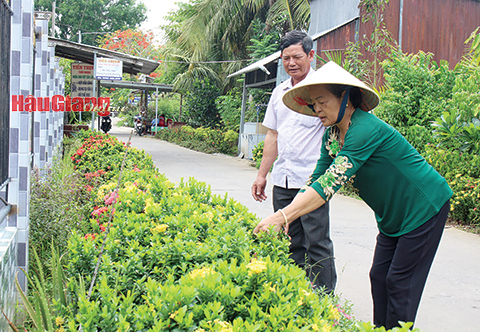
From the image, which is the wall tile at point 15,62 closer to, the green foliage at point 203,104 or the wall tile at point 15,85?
the wall tile at point 15,85

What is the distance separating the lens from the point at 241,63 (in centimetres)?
2202

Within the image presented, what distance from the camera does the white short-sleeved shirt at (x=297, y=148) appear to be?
3686 mm

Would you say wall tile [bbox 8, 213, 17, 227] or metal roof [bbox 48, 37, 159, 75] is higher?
metal roof [bbox 48, 37, 159, 75]

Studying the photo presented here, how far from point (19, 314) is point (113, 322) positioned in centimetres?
193

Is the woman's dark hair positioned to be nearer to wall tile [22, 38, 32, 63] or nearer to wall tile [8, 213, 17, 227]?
wall tile [22, 38, 32, 63]

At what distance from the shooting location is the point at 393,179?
261cm

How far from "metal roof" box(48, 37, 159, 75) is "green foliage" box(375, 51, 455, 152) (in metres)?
7.03

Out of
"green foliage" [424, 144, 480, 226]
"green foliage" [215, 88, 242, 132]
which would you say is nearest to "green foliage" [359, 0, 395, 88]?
"green foliage" [424, 144, 480, 226]

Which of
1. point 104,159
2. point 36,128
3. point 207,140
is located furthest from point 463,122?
point 207,140

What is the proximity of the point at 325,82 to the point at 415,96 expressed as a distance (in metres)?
6.99

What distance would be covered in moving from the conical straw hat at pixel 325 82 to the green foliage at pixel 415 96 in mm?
6131

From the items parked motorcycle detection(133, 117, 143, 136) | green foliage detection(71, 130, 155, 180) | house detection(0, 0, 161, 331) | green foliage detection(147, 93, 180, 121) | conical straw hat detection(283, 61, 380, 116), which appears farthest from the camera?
green foliage detection(147, 93, 180, 121)

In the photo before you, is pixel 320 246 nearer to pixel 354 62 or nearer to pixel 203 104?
pixel 354 62

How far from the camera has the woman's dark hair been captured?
2.52 meters
